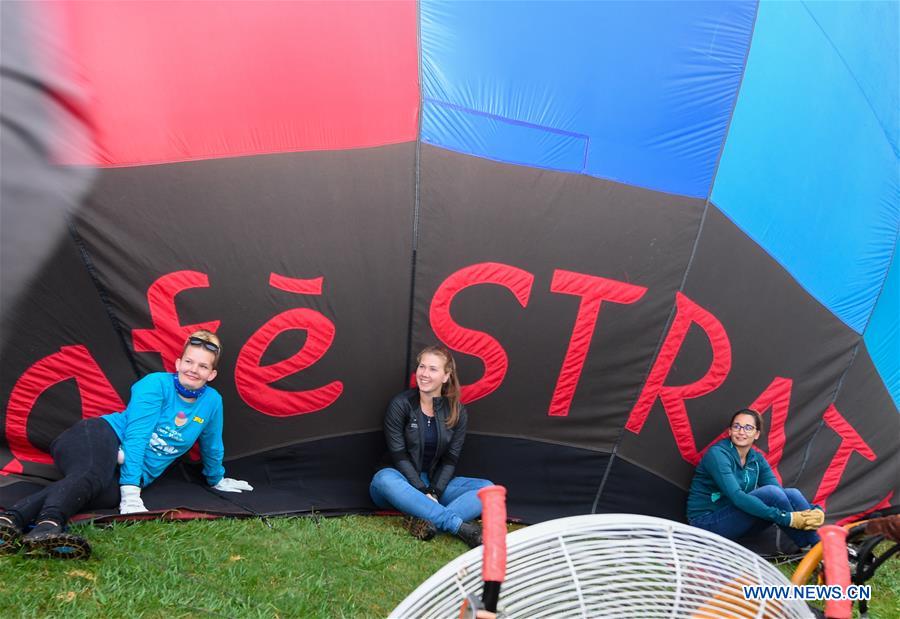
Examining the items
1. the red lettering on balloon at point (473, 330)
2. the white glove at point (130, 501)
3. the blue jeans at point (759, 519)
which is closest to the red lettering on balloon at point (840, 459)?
the blue jeans at point (759, 519)

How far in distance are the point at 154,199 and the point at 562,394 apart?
2080 millimetres

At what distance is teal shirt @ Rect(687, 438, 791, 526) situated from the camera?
13.3 ft

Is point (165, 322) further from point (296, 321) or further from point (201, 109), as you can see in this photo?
point (201, 109)

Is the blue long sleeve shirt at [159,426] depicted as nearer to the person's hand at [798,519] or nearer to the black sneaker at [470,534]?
the black sneaker at [470,534]

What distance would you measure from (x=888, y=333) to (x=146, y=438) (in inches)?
148

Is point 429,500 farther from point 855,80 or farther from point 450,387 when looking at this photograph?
point 855,80

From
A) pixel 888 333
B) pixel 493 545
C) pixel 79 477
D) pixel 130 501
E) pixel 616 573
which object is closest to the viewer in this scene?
pixel 493 545

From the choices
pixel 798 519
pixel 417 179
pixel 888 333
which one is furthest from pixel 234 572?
pixel 888 333

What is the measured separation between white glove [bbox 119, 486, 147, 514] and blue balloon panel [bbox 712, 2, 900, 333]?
2.96m

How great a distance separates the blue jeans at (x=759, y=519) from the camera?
162 inches

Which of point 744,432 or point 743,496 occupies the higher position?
point 744,432

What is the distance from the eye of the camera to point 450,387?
4016mm

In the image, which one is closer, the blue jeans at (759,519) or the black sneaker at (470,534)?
the black sneaker at (470,534)

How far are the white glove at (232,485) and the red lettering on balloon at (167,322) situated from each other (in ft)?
1.93
